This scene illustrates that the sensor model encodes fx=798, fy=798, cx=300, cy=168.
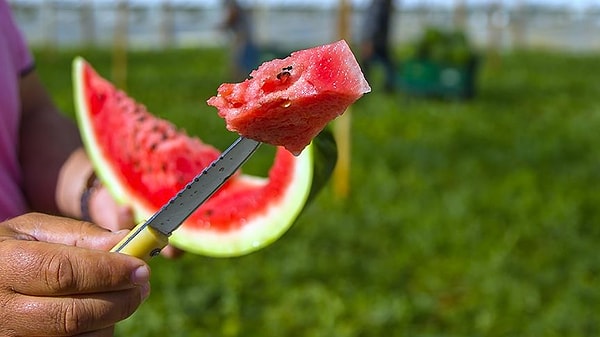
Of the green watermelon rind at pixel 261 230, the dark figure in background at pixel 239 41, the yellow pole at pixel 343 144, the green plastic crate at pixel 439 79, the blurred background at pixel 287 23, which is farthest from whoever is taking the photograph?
the blurred background at pixel 287 23

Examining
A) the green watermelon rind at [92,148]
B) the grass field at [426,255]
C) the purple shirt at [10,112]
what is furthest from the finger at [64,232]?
the grass field at [426,255]

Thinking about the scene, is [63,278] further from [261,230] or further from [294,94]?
[261,230]

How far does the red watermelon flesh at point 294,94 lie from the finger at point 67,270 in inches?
6.4

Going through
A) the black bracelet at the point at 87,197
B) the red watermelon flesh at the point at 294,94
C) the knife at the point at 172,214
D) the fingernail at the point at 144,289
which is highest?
the red watermelon flesh at the point at 294,94

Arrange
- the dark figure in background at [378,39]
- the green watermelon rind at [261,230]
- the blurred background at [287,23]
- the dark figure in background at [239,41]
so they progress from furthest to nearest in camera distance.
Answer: the blurred background at [287,23] < the dark figure in background at [239,41] < the dark figure in background at [378,39] < the green watermelon rind at [261,230]

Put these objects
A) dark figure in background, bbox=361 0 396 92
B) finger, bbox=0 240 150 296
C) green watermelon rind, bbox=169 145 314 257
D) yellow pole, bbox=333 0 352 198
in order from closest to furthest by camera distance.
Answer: finger, bbox=0 240 150 296
green watermelon rind, bbox=169 145 314 257
yellow pole, bbox=333 0 352 198
dark figure in background, bbox=361 0 396 92

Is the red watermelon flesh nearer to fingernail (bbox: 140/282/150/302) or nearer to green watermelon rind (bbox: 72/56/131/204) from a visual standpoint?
fingernail (bbox: 140/282/150/302)

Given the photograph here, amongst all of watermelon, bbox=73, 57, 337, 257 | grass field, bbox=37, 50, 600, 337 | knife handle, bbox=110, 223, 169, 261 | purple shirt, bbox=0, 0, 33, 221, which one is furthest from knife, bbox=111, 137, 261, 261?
grass field, bbox=37, 50, 600, 337

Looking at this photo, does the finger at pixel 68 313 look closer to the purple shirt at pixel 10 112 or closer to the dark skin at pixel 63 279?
the dark skin at pixel 63 279

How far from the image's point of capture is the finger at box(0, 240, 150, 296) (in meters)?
0.66

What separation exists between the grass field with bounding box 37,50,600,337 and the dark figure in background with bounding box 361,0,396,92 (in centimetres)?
256

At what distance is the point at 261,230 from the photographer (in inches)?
49.2

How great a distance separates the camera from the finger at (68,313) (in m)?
0.66

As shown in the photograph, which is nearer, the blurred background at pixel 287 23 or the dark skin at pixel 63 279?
the dark skin at pixel 63 279
